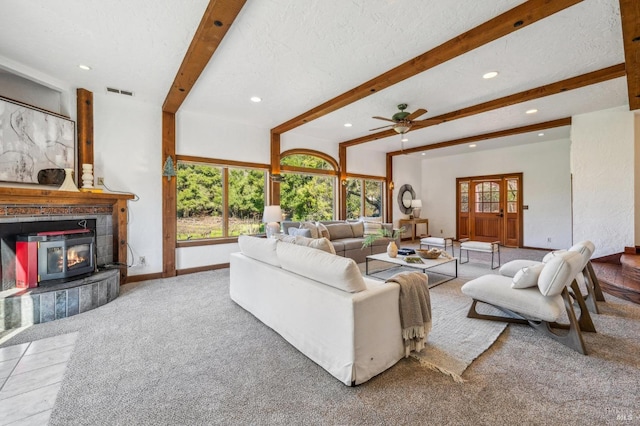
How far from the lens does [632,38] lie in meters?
2.27

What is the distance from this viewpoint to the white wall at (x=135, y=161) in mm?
3977

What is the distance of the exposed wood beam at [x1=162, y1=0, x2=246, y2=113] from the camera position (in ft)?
6.85

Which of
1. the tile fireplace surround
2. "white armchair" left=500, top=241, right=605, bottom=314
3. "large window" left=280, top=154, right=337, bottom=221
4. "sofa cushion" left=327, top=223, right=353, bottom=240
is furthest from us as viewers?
"large window" left=280, top=154, right=337, bottom=221

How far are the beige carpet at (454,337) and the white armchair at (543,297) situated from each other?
185 mm

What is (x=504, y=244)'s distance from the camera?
24.8 ft

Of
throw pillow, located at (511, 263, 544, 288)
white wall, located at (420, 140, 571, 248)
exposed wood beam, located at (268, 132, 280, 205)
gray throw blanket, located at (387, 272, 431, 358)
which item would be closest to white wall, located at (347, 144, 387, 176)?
exposed wood beam, located at (268, 132, 280, 205)

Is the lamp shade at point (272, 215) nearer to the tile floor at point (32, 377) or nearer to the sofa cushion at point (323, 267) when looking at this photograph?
the sofa cushion at point (323, 267)

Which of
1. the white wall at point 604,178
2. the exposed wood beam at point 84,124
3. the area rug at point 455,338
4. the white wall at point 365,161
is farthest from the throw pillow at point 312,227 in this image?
the white wall at point 604,178

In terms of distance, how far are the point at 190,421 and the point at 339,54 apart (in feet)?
10.8

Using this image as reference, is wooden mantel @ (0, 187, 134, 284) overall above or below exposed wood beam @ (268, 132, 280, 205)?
below

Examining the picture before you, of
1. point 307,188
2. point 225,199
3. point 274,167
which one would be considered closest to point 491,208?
point 307,188

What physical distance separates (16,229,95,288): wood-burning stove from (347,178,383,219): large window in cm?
559

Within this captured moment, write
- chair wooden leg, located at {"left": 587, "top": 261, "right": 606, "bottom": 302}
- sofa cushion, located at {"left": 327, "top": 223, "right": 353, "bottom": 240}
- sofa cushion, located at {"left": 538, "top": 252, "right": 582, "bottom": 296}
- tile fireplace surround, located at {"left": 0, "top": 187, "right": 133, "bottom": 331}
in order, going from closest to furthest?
sofa cushion, located at {"left": 538, "top": 252, "right": 582, "bottom": 296}
tile fireplace surround, located at {"left": 0, "top": 187, "right": 133, "bottom": 331}
chair wooden leg, located at {"left": 587, "top": 261, "right": 606, "bottom": 302}
sofa cushion, located at {"left": 327, "top": 223, "right": 353, "bottom": 240}

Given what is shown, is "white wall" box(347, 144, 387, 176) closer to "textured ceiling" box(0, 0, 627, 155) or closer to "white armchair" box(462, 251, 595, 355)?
"textured ceiling" box(0, 0, 627, 155)
